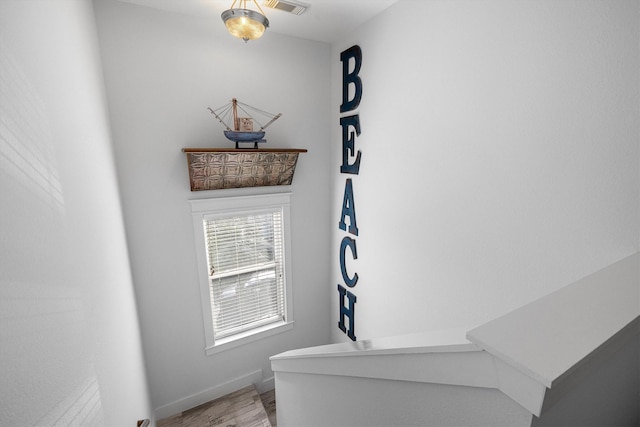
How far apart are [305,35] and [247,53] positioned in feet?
1.86

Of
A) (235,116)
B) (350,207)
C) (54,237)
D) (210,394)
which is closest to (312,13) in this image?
(235,116)

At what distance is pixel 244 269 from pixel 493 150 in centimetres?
240

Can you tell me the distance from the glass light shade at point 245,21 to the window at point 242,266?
1366 millimetres

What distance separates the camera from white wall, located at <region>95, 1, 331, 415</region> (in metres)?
2.24

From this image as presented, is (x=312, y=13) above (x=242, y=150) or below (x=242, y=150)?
above

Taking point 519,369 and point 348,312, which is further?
point 348,312

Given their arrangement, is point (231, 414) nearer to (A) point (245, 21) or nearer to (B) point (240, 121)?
(B) point (240, 121)

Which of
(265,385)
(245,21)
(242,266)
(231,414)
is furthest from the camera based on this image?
(265,385)

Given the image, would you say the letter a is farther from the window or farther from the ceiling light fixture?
the ceiling light fixture

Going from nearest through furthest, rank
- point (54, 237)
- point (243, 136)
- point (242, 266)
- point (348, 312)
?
point (54, 237) < point (243, 136) < point (242, 266) < point (348, 312)

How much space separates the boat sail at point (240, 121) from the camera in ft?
8.00

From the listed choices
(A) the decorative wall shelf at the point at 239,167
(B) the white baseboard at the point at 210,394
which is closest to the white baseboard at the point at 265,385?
(B) the white baseboard at the point at 210,394

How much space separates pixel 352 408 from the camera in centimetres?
105

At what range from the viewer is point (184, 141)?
2471 mm
